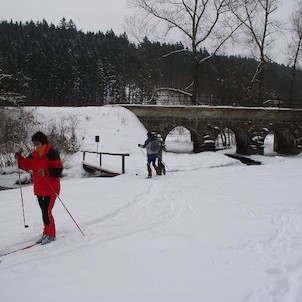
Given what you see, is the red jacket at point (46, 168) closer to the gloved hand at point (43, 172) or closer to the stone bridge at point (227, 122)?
the gloved hand at point (43, 172)

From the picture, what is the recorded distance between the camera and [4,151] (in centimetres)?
1734

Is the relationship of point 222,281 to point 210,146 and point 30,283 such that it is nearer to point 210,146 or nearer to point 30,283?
point 30,283

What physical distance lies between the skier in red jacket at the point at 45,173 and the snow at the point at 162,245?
0.34 metres

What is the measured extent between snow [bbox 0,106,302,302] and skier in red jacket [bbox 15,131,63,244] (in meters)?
0.34

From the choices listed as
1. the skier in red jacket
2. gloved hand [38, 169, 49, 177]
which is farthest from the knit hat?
gloved hand [38, 169, 49, 177]

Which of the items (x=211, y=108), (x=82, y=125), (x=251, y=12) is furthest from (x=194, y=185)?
(x=251, y=12)

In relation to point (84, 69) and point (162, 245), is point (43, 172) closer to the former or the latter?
point (162, 245)

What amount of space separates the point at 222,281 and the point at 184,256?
2.80 feet

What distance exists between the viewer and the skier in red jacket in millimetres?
5492

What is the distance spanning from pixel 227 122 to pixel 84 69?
38083 millimetres

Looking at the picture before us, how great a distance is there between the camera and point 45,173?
5.46m

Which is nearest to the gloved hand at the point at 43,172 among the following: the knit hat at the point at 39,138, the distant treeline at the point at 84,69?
the knit hat at the point at 39,138

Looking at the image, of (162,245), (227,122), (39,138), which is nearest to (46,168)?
(39,138)

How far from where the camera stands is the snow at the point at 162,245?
3688mm
